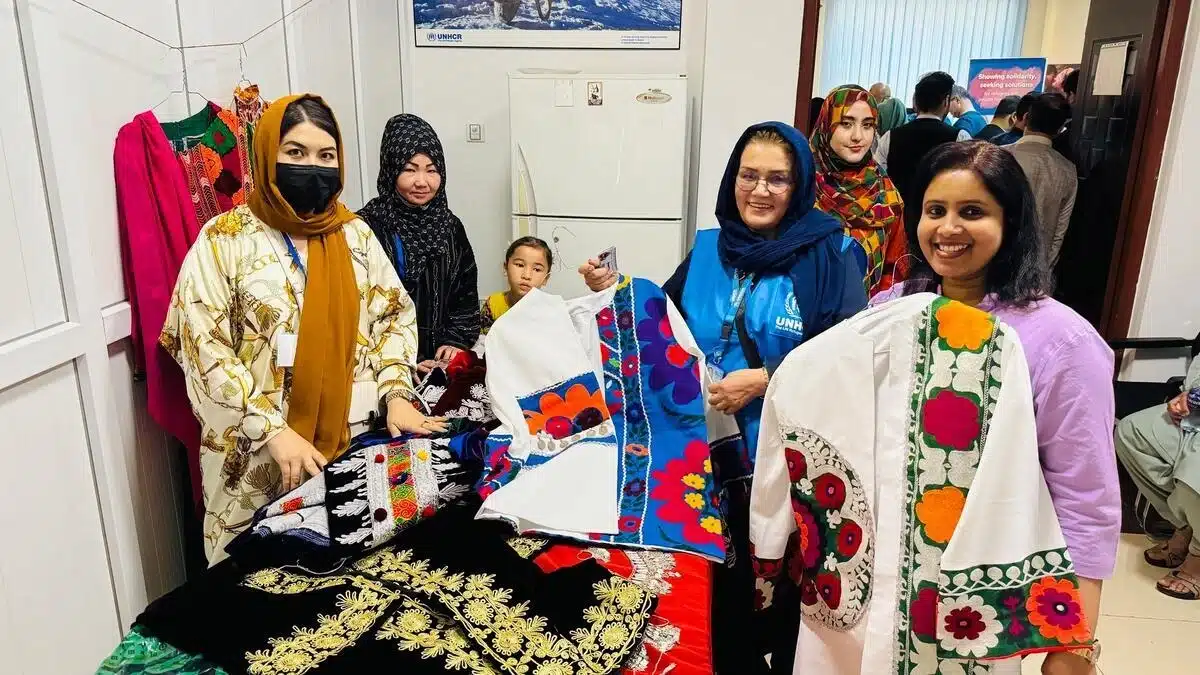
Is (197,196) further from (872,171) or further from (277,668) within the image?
(872,171)

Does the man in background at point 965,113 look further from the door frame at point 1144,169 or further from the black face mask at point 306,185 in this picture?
the black face mask at point 306,185

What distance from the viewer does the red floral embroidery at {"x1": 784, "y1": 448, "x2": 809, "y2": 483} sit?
4.26ft

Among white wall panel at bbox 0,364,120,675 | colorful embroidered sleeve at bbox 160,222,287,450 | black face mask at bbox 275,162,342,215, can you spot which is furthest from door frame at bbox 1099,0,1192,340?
white wall panel at bbox 0,364,120,675

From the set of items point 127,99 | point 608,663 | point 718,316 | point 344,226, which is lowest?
point 608,663

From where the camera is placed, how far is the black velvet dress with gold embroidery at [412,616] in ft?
3.71

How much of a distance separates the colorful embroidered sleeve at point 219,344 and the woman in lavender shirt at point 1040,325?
1348 mm

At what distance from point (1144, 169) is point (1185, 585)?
1.63m

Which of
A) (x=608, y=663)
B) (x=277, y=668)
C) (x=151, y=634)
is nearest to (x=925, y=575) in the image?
(x=608, y=663)

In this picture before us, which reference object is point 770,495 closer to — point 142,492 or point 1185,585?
point 142,492

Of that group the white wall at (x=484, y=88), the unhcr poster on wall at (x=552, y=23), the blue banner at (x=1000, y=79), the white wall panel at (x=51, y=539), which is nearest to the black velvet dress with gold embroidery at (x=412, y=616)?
the white wall panel at (x=51, y=539)

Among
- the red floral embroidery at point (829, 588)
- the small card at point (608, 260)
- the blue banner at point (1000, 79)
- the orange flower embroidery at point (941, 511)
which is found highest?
the blue banner at point (1000, 79)

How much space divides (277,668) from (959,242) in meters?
1.25

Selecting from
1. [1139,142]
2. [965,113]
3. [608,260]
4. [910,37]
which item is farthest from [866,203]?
[910,37]

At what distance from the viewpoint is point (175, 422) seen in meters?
1.81
